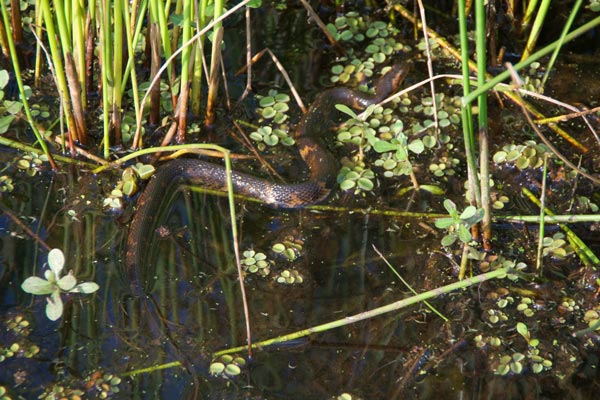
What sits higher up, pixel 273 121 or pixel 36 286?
pixel 36 286

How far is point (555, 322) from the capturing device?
3381 mm

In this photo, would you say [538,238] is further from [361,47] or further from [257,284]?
[361,47]

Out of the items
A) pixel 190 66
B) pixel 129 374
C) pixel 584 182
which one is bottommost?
pixel 129 374

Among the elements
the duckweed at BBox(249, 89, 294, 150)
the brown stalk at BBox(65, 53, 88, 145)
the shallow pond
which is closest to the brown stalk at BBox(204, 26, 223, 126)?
the duckweed at BBox(249, 89, 294, 150)

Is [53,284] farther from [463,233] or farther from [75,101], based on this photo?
[463,233]

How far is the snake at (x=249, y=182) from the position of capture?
143 inches

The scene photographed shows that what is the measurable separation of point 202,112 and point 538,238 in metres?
2.11

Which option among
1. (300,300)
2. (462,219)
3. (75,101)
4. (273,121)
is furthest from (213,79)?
(462,219)

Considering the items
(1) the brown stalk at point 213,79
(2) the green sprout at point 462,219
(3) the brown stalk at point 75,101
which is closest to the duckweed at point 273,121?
(1) the brown stalk at point 213,79

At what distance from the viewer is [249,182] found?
410 centimetres

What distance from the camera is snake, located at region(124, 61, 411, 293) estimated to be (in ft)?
12.0

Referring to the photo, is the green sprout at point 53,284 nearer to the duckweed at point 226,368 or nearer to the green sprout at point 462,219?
the duckweed at point 226,368

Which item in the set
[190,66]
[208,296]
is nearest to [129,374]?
[208,296]

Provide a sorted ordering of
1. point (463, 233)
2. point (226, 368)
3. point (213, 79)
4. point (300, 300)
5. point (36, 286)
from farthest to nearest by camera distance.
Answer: point (213, 79) < point (300, 300) < point (463, 233) < point (226, 368) < point (36, 286)
